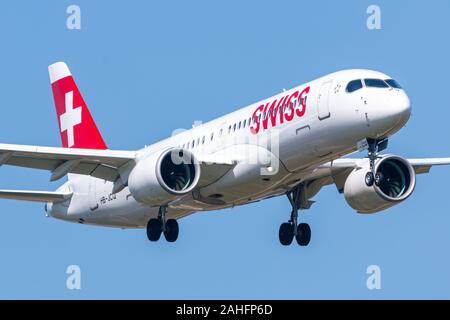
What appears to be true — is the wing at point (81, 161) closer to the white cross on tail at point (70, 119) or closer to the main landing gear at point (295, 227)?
the main landing gear at point (295, 227)

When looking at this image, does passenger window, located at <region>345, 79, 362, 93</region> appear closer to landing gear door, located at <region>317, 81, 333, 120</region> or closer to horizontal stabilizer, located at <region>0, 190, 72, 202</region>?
landing gear door, located at <region>317, 81, 333, 120</region>

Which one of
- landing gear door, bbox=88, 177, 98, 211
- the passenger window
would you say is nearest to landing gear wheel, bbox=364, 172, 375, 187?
the passenger window

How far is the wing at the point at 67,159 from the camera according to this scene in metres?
46.8

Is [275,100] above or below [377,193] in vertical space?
above

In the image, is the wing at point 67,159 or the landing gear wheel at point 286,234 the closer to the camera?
the wing at point 67,159

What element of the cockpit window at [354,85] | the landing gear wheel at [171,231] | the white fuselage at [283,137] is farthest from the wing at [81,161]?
the cockpit window at [354,85]

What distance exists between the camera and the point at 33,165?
4947 cm

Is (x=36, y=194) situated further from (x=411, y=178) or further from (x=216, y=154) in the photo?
(x=411, y=178)

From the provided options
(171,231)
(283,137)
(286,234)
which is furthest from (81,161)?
(286,234)

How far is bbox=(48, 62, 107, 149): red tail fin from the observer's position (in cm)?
5800

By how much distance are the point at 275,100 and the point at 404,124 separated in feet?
17.2

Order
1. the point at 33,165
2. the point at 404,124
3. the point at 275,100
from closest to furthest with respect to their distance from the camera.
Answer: the point at 404,124 → the point at 275,100 → the point at 33,165

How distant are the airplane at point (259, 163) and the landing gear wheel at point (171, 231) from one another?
0.12ft

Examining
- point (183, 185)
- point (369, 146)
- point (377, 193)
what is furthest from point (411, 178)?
point (183, 185)
